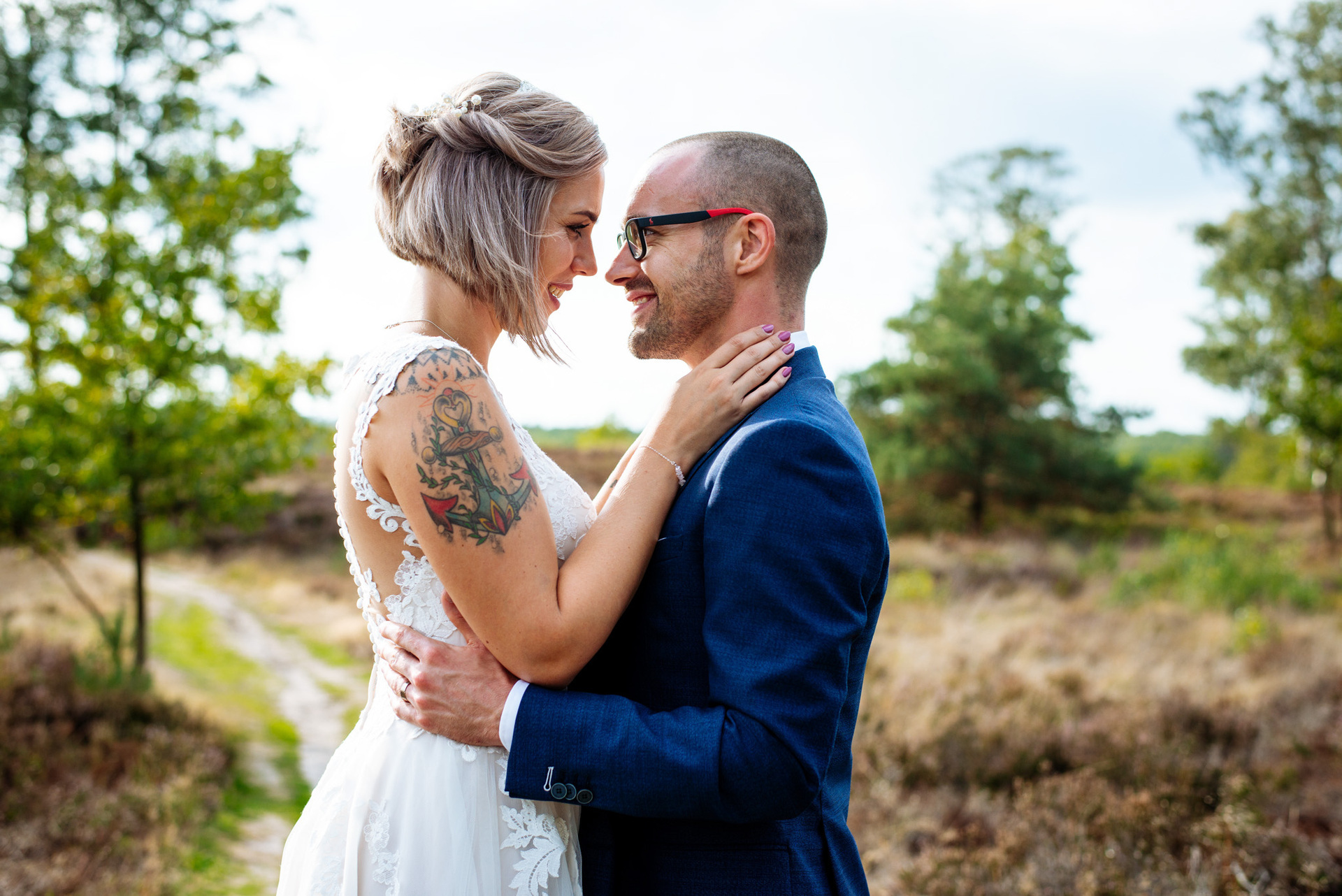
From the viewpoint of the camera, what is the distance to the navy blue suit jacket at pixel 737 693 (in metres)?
1.69

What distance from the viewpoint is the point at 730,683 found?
1714 millimetres

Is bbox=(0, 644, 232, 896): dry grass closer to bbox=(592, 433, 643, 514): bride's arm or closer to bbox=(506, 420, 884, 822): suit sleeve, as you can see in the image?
bbox=(592, 433, 643, 514): bride's arm

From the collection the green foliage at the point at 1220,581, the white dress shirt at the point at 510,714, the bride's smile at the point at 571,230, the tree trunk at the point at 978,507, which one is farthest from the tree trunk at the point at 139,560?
the tree trunk at the point at 978,507

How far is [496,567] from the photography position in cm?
179

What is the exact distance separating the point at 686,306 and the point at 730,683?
1023 mm

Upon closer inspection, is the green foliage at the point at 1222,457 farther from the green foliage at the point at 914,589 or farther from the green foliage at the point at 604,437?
the green foliage at the point at 604,437

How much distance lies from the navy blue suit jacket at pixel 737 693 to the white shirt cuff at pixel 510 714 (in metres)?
0.02

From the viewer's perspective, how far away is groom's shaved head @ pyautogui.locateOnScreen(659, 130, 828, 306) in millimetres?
2287

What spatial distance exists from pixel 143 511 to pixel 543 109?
8265 millimetres

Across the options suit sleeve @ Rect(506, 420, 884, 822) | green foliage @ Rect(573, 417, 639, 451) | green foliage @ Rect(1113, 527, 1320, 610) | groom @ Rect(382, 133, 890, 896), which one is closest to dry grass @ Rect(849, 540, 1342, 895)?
green foliage @ Rect(1113, 527, 1320, 610)

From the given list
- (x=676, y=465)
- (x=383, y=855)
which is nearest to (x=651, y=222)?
(x=676, y=465)

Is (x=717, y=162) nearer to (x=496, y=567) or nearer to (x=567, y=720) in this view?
(x=496, y=567)

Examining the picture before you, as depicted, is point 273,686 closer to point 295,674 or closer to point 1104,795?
point 295,674

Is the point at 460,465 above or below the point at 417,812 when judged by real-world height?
above
